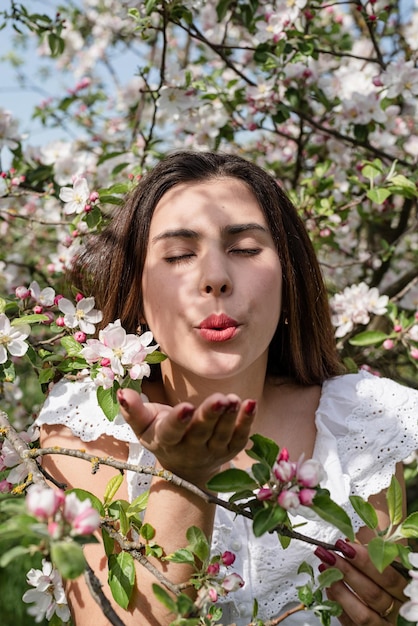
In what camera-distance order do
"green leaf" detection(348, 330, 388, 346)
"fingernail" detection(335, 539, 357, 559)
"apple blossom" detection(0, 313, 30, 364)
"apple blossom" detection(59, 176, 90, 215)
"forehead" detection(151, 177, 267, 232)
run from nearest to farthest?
"fingernail" detection(335, 539, 357, 559) < "apple blossom" detection(0, 313, 30, 364) < "forehead" detection(151, 177, 267, 232) < "apple blossom" detection(59, 176, 90, 215) < "green leaf" detection(348, 330, 388, 346)

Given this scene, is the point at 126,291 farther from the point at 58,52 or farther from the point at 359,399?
the point at 58,52

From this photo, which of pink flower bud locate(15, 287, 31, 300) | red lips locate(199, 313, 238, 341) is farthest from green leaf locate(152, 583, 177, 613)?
pink flower bud locate(15, 287, 31, 300)

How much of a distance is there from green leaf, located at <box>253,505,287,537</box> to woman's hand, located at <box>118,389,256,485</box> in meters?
0.10

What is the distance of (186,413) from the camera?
948mm

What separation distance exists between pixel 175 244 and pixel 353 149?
1.59m

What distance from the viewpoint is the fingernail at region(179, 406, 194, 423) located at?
3.10 ft

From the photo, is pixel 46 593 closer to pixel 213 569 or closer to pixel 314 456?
pixel 213 569

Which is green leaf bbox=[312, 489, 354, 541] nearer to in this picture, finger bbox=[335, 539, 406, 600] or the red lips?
finger bbox=[335, 539, 406, 600]

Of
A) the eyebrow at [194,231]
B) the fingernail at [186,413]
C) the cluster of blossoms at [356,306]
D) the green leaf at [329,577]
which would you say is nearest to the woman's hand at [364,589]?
the green leaf at [329,577]

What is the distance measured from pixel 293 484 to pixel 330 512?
6 cm

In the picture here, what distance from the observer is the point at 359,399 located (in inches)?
73.8

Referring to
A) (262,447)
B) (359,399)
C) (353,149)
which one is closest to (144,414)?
(262,447)

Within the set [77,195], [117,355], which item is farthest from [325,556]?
[77,195]

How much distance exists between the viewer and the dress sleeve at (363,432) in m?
1.73
